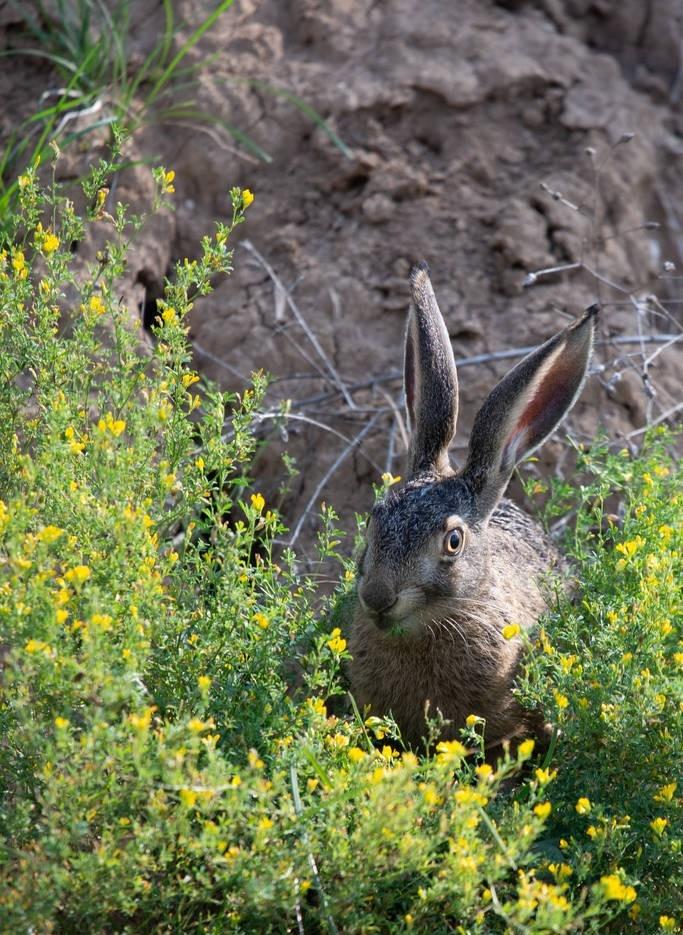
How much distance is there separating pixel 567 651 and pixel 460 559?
21.3 inches

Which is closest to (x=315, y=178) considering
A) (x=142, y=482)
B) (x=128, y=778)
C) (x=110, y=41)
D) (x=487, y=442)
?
(x=110, y=41)

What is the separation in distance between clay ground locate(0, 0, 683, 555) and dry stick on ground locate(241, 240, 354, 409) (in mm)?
21

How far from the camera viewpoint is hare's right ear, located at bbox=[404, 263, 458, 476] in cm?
470

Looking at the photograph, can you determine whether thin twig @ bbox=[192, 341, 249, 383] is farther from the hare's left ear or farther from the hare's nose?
the hare's nose

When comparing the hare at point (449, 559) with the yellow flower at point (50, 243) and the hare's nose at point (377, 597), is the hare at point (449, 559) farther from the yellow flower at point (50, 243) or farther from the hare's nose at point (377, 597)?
the yellow flower at point (50, 243)

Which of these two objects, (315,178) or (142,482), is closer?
(142,482)

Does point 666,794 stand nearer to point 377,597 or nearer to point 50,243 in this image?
point 377,597

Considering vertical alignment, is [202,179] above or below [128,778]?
below

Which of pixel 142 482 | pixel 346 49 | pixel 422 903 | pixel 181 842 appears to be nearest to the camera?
pixel 181 842

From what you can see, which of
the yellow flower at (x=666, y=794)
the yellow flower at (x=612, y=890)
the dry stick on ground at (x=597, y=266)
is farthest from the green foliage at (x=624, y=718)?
the dry stick on ground at (x=597, y=266)

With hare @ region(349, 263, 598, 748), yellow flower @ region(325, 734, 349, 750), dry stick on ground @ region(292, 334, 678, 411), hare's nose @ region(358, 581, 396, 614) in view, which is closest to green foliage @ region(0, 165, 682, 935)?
yellow flower @ region(325, 734, 349, 750)

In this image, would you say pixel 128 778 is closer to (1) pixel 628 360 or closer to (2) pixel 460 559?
(2) pixel 460 559

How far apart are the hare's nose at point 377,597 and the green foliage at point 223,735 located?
26 cm

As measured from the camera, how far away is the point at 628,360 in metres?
5.96
